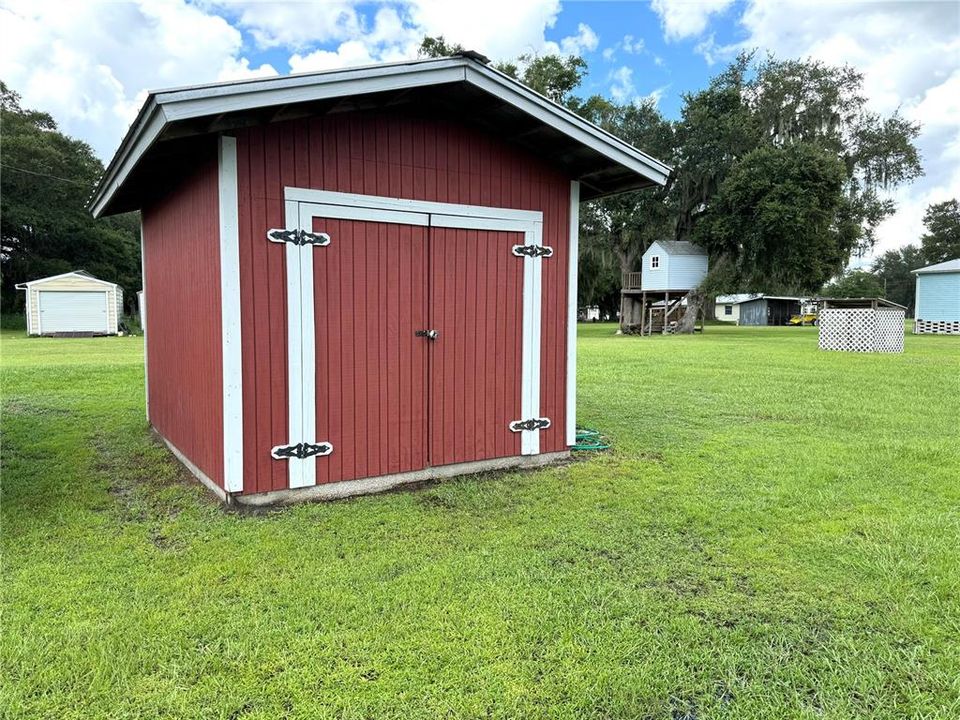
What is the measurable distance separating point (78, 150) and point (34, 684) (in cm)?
3988

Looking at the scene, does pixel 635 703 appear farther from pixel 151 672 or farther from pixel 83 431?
pixel 83 431

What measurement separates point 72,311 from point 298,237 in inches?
944

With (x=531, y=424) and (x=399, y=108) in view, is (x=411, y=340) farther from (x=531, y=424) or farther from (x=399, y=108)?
(x=399, y=108)

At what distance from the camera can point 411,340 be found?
175 inches

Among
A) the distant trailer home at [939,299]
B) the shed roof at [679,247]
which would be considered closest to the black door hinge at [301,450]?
Answer: the shed roof at [679,247]

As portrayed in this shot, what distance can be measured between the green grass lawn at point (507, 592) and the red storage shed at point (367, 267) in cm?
43

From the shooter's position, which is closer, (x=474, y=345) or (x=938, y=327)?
(x=474, y=345)

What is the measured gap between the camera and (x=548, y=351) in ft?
16.8

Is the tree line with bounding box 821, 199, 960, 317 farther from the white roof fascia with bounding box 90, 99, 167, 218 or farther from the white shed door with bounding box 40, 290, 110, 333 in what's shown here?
the white roof fascia with bounding box 90, 99, 167, 218

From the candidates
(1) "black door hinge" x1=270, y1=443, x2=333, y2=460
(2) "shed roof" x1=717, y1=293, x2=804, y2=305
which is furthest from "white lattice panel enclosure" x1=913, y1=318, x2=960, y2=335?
(1) "black door hinge" x1=270, y1=443, x2=333, y2=460

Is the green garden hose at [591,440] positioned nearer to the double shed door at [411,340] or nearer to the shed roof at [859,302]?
the double shed door at [411,340]

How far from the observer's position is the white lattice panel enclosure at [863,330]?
15453 mm

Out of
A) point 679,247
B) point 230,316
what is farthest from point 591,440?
point 679,247

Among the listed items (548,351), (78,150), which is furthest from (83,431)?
(78,150)
